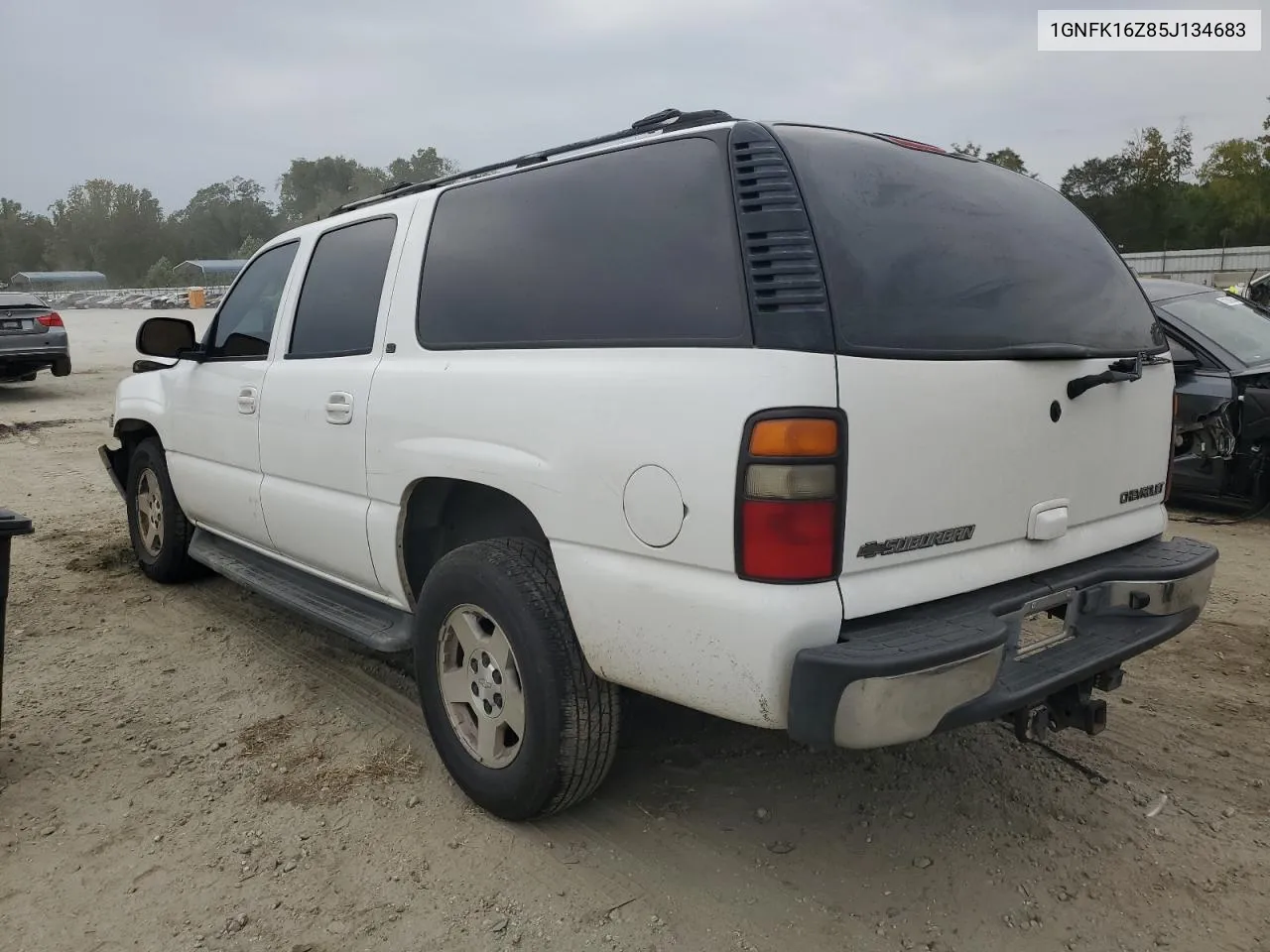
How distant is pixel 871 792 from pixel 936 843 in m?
0.31

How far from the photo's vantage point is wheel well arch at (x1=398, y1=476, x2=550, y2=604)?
3.10 metres

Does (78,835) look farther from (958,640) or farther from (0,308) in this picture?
(0,308)

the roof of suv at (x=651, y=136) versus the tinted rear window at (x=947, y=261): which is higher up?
the roof of suv at (x=651, y=136)

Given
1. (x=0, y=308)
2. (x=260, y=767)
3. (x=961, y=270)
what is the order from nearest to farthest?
(x=961, y=270) → (x=260, y=767) → (x=0, y=308)

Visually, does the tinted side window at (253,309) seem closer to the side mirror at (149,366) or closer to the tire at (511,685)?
the side mirror at (149,366)

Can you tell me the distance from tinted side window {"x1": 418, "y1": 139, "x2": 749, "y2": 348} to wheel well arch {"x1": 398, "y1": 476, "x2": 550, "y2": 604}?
0.47 m

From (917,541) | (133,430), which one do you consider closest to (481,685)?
(917,541)

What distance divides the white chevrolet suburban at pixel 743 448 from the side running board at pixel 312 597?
0.12 ft

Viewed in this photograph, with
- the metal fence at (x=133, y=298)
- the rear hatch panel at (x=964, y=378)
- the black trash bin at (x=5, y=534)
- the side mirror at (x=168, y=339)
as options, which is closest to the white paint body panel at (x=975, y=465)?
the rear hatch panel at (x=964, y=378)

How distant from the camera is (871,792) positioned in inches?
122

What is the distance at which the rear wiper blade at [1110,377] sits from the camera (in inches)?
103

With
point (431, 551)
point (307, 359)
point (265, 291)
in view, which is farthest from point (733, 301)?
point (265, 291)

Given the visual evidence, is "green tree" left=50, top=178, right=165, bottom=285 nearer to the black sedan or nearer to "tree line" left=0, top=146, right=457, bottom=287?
"tree line" left=0, top=146, right=457, bottom=287

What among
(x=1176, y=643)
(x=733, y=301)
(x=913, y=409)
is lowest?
(x=1176, y=643)
